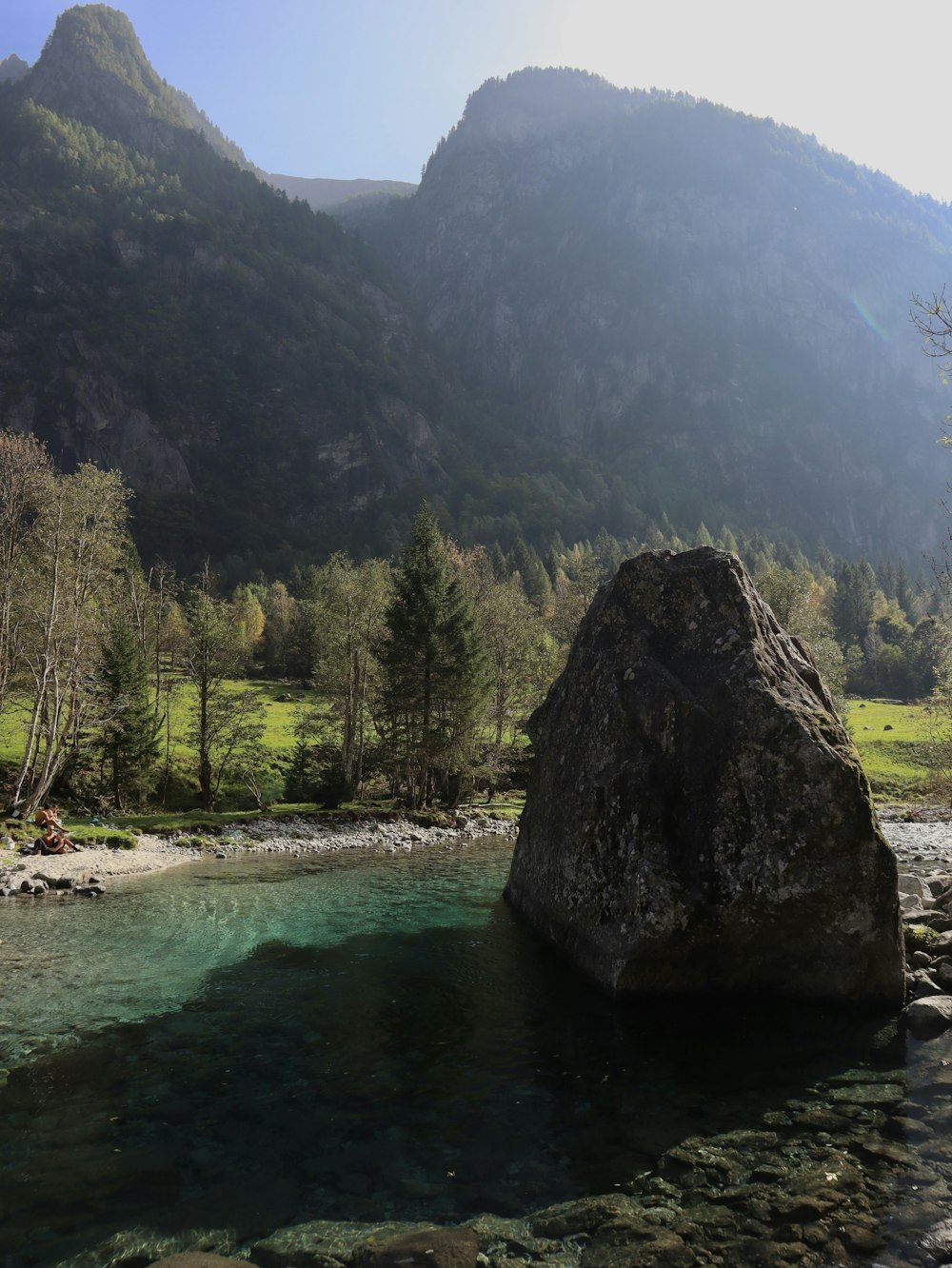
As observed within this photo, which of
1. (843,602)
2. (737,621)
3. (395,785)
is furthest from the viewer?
(843,602)

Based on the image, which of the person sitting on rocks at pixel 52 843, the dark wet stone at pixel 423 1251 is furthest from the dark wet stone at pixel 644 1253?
the person sitting on rocks at pixel 52 843

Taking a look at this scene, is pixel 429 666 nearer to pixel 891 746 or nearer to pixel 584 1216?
pixel 584 1216

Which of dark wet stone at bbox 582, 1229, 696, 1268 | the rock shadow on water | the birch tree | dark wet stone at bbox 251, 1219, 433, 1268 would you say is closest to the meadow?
the birch tree

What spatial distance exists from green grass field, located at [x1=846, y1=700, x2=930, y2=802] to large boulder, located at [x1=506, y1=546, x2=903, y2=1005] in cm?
4661

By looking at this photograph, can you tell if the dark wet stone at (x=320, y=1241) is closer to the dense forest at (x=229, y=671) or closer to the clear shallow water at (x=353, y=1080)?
the clear shallow water at (x=353, y=1080)

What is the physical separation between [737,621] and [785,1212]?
10620 mm

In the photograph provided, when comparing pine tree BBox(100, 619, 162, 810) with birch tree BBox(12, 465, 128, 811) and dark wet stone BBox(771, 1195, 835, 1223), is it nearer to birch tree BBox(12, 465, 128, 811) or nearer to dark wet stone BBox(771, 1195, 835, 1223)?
birch tree BBox(12, 465, 128, 811)

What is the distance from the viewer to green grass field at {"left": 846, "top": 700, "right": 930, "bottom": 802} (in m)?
64.0

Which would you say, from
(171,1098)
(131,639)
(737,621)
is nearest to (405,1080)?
(171,1098)

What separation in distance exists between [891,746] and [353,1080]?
261 ft

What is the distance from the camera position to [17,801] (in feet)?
121

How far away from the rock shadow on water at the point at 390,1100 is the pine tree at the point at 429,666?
3254 cm

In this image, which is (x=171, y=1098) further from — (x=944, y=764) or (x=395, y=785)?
(x=395, y=785)

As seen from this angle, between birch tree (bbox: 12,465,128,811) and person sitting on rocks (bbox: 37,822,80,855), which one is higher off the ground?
birch tree (bbox: 12,465,128,811)
